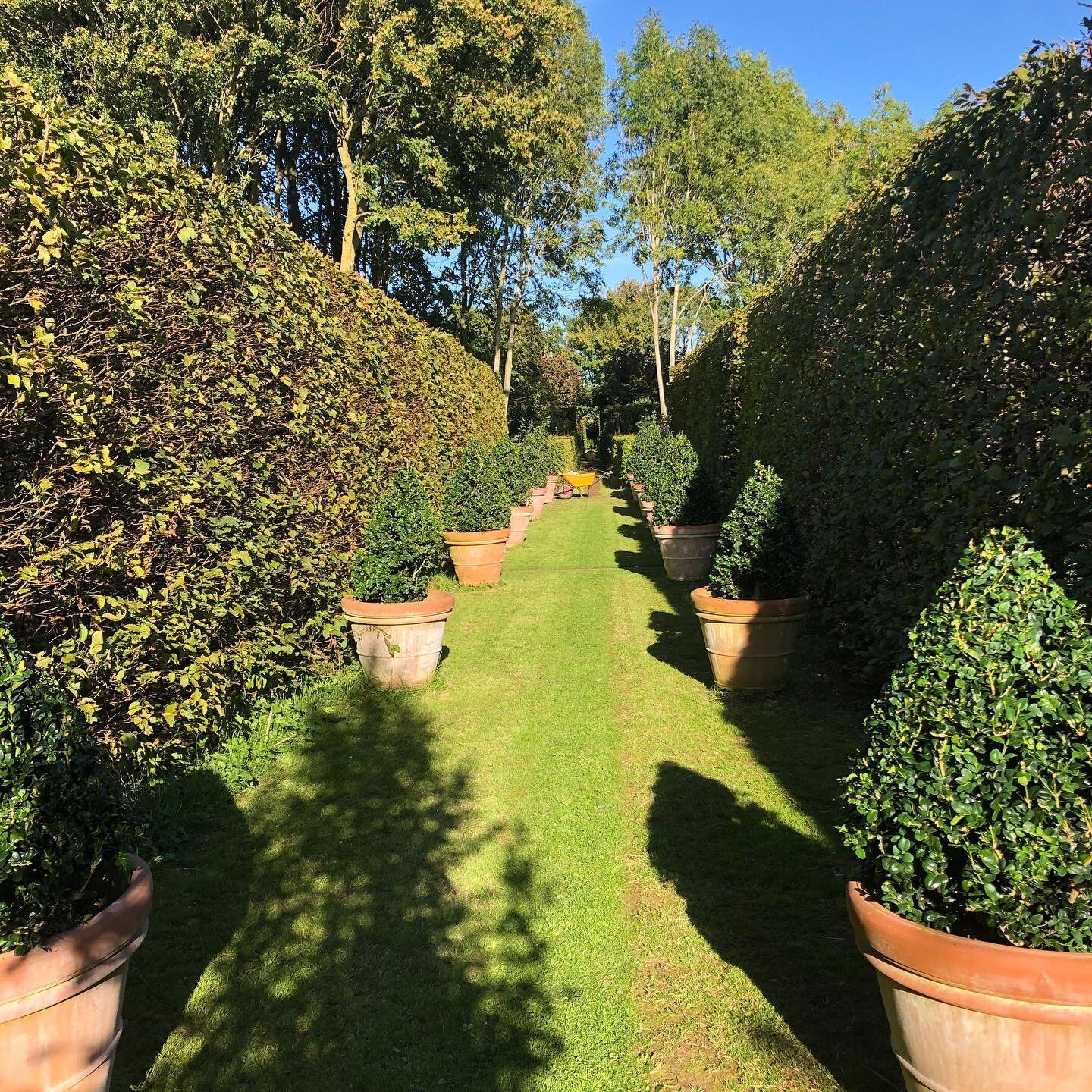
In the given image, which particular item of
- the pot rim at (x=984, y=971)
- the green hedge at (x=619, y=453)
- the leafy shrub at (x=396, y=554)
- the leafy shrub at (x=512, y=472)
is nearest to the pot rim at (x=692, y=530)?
the leafy shrub at (x=512, y=472)

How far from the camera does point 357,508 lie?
253 inches

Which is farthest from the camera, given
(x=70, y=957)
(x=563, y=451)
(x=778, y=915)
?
(x=563, y=451)

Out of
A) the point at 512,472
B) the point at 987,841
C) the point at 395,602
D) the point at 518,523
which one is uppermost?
the point at 512,472

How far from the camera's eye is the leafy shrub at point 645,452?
12.9 meters

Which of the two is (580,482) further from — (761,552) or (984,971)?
(984,971)

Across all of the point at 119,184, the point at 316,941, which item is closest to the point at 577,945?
the point at 316,941

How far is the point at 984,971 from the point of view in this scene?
1745 mm

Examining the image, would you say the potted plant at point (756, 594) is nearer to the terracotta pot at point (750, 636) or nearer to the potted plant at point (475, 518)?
the terracotta pot at point (750, 636)

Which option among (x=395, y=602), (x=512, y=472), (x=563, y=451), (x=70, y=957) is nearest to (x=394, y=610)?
(x=395, y=602)

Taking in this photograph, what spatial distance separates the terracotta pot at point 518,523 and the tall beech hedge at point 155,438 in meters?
8.16

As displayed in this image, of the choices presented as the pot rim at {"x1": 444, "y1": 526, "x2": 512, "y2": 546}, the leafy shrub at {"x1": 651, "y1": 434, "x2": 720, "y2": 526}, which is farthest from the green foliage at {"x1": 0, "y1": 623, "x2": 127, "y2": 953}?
the leafy shrub at {"x1": 651, "y1": 434, "x2": 720, "y2": 526}

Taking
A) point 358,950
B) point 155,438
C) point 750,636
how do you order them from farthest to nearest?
point 750,636 → point 155,438 → point 358,950

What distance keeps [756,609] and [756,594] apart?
0.23 metres

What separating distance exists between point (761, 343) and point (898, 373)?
4.71 m
